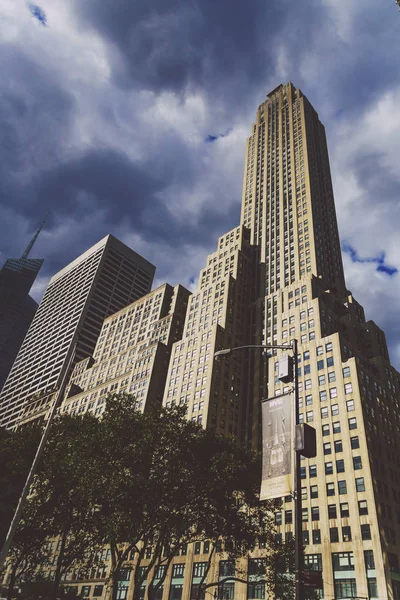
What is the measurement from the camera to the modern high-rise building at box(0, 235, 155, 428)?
151750 millimetres

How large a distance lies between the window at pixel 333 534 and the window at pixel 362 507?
4.41 m

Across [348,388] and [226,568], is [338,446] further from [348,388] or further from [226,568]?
[226,568]

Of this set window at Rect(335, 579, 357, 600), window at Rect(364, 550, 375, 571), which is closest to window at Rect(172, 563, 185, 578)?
window at Rect(335, 579, 357, 600)

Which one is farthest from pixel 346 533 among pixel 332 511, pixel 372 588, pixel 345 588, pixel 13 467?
pixel 13 467

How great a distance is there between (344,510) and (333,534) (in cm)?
370

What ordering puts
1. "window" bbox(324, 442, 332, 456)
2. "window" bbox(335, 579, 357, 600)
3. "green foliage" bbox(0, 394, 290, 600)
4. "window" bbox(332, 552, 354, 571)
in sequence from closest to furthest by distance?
"green foliage" bbox(0, 394, 290, 600)
"window" bbox(335, 579, 357, 600)
"window" bbox(332, 552, 354, 571)
"window" bbox(324, 442, 332, 456)

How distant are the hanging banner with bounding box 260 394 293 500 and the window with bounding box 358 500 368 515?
54940mm

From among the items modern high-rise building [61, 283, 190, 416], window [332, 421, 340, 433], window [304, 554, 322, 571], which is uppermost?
modern high-rise building [61, 283, 190, 416]

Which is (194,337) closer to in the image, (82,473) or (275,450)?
(82,473)

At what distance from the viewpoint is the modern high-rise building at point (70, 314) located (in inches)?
5974

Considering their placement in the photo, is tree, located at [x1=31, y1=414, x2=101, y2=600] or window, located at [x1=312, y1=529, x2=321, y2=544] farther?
window, located at [x1=312, y1=529, x2=321, y2=544]

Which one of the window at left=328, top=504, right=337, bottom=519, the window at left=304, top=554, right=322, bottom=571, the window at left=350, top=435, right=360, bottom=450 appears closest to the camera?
the window at left=304, top=554, right=322, bottom=571

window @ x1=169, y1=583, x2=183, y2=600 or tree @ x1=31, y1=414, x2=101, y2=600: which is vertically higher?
tree @ x1=31, y1=414, x2=101, y2=600

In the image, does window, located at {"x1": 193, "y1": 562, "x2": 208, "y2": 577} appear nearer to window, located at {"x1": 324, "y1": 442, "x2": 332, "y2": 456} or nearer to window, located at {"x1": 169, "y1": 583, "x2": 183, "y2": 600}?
window, located at {"x1": 169, "y1": 583, "x2": 183, "y2": 600}
